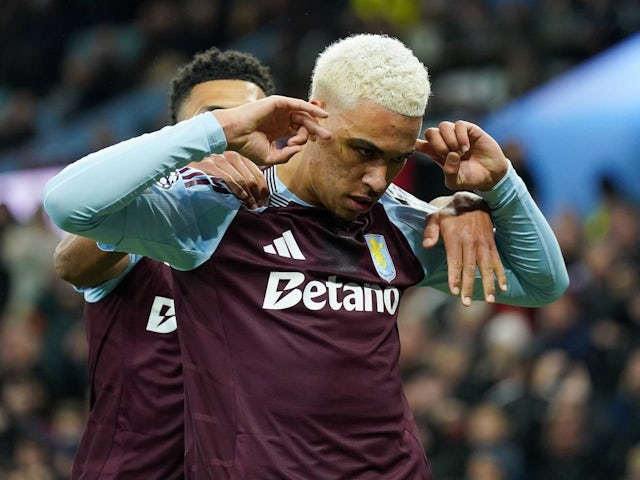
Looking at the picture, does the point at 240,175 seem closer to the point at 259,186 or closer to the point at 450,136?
the point at 259,186

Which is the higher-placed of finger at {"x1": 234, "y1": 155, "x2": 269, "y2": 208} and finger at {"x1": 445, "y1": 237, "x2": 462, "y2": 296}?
finger at {"x1": 234, "y1": 155, "x2": 269, "y2": 208}

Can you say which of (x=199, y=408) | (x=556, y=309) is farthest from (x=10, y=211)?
(x=199, y=408)

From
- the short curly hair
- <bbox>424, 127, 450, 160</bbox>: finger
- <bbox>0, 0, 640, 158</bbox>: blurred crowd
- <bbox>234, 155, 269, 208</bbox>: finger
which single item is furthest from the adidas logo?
<bbox>0, 0, 640, 158</bbox>: blurred crowd

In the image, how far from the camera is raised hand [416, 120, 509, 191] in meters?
3.25

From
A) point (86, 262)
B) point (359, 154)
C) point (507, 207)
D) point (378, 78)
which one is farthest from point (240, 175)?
point (507, 207)

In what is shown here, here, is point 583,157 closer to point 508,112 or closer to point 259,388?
point 508,112

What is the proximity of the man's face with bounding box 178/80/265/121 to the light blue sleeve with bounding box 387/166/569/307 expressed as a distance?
2.81 feet

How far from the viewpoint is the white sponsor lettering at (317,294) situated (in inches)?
122

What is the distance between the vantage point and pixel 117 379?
12.2 ft

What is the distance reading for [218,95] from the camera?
4086 mm

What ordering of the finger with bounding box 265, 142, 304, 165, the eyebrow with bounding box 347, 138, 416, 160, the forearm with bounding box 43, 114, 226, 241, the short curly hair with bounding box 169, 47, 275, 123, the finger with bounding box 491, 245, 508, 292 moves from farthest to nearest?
the short curly hair with bounding box 169, 47, 275, 123
the finger with bounding box 491, 245, 508, 292
the eyebrow with bounding box 347, 138, 416, 160
the finger with bounding box 265, 142, 304, 165
the forearm with bounding box 43, 114, 226, 241

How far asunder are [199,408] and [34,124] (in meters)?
11.6

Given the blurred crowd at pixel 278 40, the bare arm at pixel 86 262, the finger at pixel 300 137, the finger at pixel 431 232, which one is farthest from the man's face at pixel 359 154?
the blurred crowd at pixel 278 40

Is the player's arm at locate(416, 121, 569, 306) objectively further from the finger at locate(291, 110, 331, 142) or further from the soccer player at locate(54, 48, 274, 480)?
the soccer player at locate(54, 48, 274, 480)
